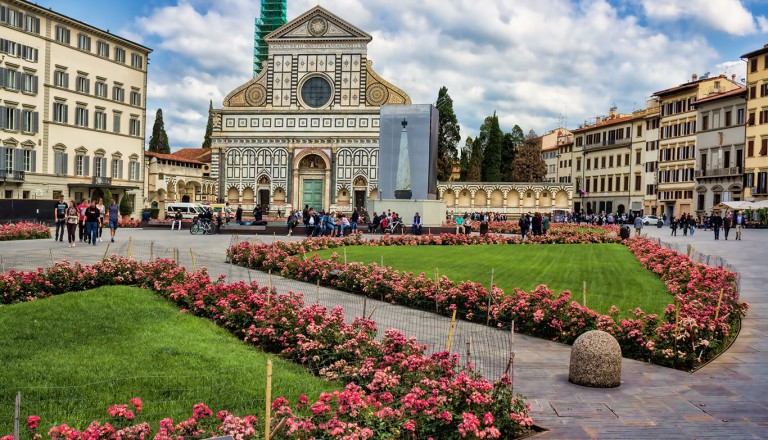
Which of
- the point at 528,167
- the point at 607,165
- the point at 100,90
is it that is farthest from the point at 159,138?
the point at 607,165

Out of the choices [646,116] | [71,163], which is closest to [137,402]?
[71,163]

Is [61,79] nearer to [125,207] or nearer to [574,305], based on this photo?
[125,207]

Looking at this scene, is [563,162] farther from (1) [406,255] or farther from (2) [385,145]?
(1) [406,255]

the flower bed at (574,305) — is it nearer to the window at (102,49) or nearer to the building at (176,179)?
the window at (102,49)

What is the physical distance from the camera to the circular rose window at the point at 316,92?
76688mm

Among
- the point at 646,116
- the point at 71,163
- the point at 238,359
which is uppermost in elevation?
the point at 646,116

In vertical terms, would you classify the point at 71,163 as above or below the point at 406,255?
above

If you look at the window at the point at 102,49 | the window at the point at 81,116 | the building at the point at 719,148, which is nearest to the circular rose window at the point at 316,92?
the window at the point at 102,49

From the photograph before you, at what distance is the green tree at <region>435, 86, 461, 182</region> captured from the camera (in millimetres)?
79312

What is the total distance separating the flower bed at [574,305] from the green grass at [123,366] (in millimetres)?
4753

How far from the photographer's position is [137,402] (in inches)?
223

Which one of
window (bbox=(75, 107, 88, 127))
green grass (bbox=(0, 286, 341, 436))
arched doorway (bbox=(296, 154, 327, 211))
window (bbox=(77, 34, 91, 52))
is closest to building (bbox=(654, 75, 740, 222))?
arched doorway (bbox=(296, 154, 327, 211))

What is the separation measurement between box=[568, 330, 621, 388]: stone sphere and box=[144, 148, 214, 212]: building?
67.9 meters

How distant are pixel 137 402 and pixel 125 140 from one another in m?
60.9
